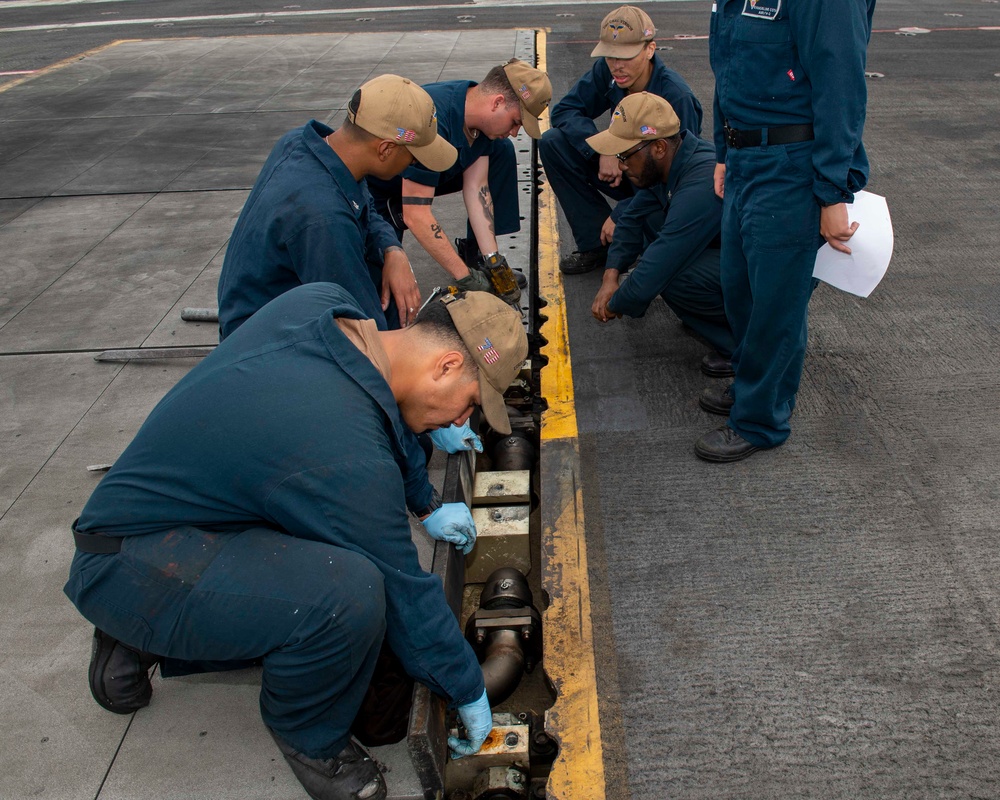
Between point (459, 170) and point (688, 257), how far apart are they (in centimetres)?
144

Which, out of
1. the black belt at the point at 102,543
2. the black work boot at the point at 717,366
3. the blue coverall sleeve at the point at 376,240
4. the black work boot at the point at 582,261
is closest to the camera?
the black belt at the point at 102,543

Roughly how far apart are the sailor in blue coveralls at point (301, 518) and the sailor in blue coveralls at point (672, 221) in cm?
185

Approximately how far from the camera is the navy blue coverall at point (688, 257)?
3.91 meters

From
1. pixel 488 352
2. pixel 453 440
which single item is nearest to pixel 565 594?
pixel 453 440

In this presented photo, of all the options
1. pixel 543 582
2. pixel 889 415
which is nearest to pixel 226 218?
pixel 543 582

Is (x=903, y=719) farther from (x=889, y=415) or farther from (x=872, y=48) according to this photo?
(x=872, y=48)

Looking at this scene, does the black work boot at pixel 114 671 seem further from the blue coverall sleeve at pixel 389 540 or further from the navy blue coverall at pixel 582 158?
the navy blue coverall at pixel 582 158

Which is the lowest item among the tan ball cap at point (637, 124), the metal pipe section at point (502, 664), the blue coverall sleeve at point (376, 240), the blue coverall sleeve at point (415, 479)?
the metal pipe section at point (502, 664)

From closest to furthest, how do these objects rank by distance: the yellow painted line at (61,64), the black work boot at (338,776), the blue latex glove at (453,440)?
the black work boot at (338,776), the blue latex glove at (453,440), the yellow painted line at (61,64)

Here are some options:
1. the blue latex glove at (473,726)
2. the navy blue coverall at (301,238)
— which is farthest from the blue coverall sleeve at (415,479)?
the blue latex glove at (473,726)

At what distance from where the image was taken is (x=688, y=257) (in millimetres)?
3996

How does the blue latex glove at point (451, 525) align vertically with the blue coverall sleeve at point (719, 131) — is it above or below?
below

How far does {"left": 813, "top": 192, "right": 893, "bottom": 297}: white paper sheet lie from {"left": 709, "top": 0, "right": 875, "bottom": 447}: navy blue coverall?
12cm

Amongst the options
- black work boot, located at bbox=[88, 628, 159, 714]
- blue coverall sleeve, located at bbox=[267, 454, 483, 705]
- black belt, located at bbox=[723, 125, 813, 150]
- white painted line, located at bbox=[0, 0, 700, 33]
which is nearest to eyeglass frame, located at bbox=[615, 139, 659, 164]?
black belt, located at bbox=[723, 125, 813, 150]
